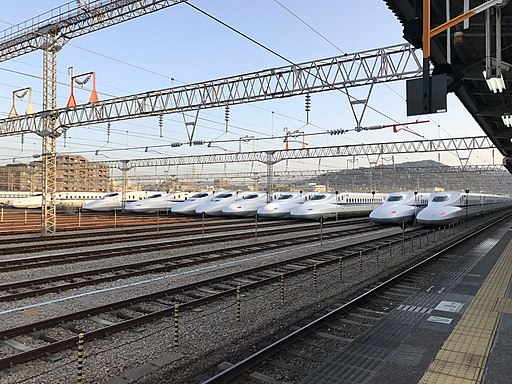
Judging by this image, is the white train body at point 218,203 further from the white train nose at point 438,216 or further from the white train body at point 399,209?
the white train nose at point 438,216

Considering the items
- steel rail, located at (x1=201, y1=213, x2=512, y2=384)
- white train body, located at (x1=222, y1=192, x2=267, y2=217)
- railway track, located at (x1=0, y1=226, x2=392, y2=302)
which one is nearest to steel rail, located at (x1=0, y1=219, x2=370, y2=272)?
railway track, located at (x1=0, y1=226, x2=392, y2=302)

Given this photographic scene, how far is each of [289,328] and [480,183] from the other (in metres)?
90.4

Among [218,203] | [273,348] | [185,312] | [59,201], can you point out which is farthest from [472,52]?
[59,201]

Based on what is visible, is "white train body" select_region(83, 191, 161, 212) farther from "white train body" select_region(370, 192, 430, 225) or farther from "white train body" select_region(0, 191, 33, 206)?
"white train body" select_region(370, 192, 430, 225)

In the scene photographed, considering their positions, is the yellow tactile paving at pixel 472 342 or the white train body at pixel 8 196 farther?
the white train body at pixel 8 196

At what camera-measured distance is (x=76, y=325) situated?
7.14 m

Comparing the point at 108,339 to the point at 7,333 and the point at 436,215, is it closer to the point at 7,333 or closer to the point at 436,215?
the point at 7,333

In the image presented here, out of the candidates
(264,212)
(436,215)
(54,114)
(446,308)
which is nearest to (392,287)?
(446,308)

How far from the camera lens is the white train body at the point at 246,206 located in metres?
34.7

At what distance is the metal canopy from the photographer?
315 inches

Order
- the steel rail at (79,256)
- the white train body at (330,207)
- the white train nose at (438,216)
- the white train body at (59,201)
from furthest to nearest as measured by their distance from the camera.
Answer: the white train body at (59,201) → the white train body at (330,207) → the white train nose at (438,216) → the steel rail at (79,256)

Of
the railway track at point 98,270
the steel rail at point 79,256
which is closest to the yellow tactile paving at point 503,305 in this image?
the railway track at point 98,270

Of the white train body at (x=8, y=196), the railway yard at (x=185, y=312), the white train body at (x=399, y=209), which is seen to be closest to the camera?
the railway yard at (x=185, y=312)

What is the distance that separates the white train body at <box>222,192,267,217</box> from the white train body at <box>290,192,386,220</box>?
5.68 m
